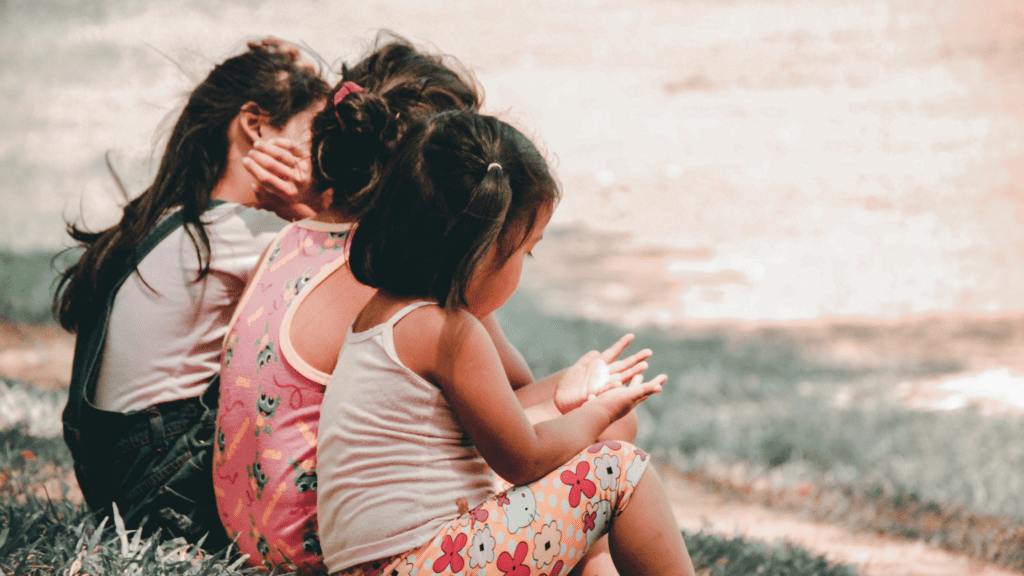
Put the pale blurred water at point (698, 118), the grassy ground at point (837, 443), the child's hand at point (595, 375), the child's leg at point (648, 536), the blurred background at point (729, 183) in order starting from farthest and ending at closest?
the pale blurred water at point (698, 118), the blurred background at point (729, 183), the grassy ground at point (837, 443), the child's hand at point (595, 375), the child's leg at point (648, 536)

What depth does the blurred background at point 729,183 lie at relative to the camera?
4.84 meters

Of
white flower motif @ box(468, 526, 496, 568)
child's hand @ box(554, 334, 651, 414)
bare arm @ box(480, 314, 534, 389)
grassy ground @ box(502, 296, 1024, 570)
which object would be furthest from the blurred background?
white flower motif @ box(468, 526, 496, 568)

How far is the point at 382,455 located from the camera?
5.17ft

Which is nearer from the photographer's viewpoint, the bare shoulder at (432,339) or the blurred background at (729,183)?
the bare shoulder at (432,339)

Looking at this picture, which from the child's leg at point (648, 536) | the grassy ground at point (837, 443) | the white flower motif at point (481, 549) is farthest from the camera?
the grassy ground at point (837, 443)

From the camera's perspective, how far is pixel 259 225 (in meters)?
2.08

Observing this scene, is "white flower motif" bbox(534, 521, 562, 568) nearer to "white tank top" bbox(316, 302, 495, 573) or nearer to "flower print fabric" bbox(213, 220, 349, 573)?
"white tank top" bbox(316, 302, 495, 573)

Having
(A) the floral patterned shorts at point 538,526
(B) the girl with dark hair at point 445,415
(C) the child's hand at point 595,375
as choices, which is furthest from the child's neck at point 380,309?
(C) the child's hand at point 595,375

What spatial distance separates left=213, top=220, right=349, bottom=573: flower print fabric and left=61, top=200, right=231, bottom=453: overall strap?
317 millimetres

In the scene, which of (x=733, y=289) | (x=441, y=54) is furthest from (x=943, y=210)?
(x=441, y=54)

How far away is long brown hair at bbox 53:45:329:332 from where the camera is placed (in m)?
2.07

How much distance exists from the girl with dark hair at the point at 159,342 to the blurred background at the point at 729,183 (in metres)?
2.28

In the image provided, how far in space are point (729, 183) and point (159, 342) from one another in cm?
886

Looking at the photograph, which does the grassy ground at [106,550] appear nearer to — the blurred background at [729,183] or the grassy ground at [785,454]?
the grassy ground at [785,454]
